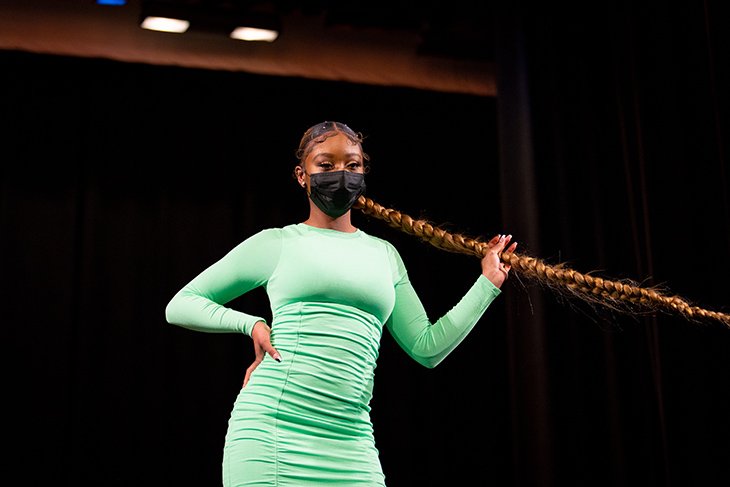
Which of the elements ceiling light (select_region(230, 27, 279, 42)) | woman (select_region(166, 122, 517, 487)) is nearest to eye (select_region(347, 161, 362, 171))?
woman (select_region(166, 122, 517, 487))

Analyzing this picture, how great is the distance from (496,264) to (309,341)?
522 mm

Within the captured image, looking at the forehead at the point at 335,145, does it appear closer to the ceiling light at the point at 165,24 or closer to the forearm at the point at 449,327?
the forearm at the point at 449,327

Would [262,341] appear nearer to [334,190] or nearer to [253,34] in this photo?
[334,190]

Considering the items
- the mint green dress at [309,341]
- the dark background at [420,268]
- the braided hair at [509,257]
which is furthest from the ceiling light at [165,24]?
the mint green dress at [309,341]

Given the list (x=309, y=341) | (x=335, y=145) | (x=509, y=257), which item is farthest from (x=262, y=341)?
(x=509, y=257)

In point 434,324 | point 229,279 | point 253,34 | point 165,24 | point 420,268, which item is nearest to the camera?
point 229,279

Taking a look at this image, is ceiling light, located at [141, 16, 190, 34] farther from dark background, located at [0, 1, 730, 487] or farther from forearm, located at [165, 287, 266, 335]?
forearm, located at [165, 287, 266, 335]

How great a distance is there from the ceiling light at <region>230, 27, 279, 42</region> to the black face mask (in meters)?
2.71

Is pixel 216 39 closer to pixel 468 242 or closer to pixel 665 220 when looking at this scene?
pixel 665 220

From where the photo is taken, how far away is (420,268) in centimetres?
505

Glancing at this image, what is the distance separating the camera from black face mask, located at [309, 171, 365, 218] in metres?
2.24

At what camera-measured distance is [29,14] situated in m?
4.66

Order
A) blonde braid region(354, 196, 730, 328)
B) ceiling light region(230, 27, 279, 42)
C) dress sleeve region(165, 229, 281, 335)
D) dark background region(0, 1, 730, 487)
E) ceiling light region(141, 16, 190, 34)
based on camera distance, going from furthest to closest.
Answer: ceiling light region(230, 27, 279, 42) < ceiling light region(141, 16, 190, 34) < dark background region(0, 1, 730, 487) < blonde braid region(354, 196, 730, 328) < dress sleeve region(165, 229, 281, 335)

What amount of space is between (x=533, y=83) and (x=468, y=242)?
2357 mm
